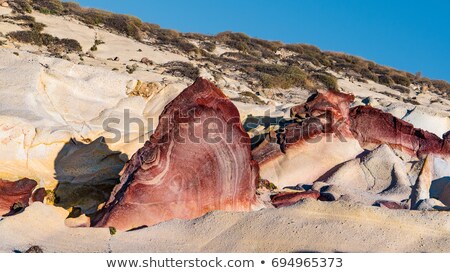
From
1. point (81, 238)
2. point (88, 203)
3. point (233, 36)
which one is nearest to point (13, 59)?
point (88, 203)

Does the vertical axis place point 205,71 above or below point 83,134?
above

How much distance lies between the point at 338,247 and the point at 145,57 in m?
15.6

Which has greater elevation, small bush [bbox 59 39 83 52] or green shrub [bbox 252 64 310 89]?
small bush [bbox 59 39 83 52]

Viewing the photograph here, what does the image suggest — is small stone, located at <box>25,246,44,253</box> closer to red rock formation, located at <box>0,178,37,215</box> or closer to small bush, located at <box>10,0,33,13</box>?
red rock formation, located at <box>0,178,37,215</box>

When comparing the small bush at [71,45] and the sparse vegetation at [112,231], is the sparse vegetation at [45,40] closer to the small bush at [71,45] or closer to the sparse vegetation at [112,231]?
the small bush at [71,45]

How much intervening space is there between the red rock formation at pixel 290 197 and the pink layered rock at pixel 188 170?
53 centimetres

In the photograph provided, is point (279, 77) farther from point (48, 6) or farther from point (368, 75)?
point (48, 6)

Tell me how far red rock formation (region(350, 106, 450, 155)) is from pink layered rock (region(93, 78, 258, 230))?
347 centimetres

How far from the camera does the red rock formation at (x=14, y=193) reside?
8174 millimetres

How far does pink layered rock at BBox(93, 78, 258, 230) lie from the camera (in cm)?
746

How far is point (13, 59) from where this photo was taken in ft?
38.8

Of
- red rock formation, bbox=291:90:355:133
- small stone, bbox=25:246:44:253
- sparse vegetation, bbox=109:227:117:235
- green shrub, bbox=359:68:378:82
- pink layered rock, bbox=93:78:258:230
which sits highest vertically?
green shrub, bbox=359:68:378:82

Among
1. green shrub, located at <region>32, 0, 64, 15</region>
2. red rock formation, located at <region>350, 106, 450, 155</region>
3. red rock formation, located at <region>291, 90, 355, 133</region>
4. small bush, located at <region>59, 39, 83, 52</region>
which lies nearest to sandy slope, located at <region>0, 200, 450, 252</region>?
red rock formation, located at <region>291, 90, 355, 133</region>

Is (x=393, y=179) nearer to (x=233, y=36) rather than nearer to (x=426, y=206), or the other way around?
(x=426, y=206)
